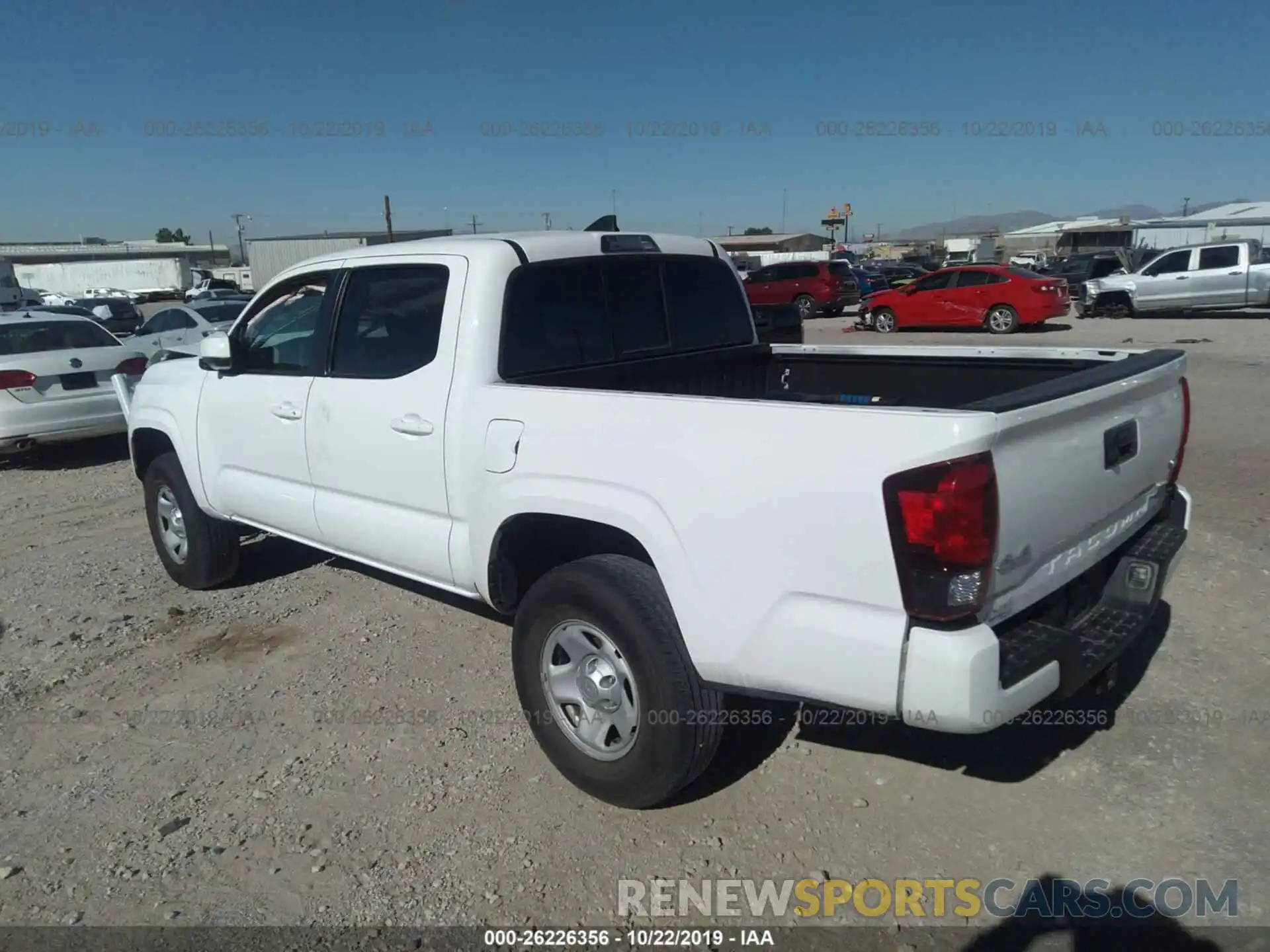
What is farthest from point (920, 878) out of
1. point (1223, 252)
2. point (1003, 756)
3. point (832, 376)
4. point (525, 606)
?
point (1223, 252)

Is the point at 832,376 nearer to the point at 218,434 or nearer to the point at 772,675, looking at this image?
the point at 772,675

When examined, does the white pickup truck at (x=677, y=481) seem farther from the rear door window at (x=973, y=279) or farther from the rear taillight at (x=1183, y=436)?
the rear door window at (x=973, y=279)

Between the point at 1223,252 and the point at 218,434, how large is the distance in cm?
2332

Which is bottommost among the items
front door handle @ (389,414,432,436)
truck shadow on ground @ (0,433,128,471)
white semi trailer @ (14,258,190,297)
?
truck shadow on ground @ (0,433,128,471)

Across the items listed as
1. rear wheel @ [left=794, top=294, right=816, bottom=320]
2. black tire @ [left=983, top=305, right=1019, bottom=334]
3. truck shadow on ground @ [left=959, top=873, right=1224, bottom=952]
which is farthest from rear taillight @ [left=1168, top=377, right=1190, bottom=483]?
rear wheel @ [left=794, top=294, right=816, bottom=320]

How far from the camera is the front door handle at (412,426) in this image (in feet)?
11.6

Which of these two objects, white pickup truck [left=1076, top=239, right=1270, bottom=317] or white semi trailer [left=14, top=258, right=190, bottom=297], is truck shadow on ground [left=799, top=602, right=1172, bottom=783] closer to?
white pickup truck [left=1076, top=239, right=1270, bottom=317]

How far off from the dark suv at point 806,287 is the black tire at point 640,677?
23.2 metres

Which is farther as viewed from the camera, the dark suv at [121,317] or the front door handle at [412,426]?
the dark suv at [121,317]

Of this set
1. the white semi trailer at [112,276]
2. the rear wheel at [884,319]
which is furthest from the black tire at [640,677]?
the white semi trailer at [112,276]

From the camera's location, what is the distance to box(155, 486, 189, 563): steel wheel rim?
5395mm

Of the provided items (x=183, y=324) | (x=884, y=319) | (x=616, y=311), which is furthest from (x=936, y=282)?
(x=616, y=311)

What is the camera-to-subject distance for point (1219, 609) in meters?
4.54

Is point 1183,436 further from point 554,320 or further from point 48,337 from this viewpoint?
point 48,337
